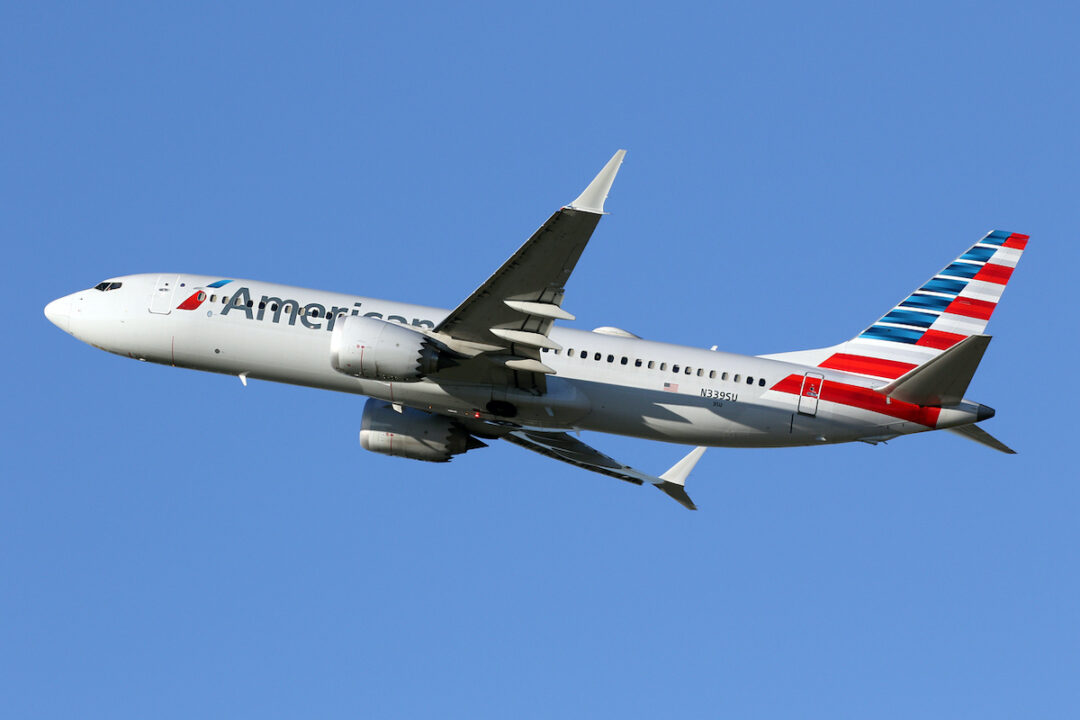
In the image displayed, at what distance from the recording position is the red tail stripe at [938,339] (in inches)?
1772

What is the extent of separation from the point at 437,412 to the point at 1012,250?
2047 centimetres

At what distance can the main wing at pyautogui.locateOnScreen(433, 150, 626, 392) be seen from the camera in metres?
35.6

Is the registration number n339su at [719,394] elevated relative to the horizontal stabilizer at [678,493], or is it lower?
elevated

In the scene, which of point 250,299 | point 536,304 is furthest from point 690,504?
point 250,299

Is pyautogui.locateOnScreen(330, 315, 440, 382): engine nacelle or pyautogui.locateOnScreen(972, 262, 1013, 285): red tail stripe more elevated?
pyautogui.locateOnScreen(972, 262, 1013, 285): red tail stripe

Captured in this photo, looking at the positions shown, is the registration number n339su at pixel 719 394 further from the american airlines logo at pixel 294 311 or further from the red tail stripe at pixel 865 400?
the american airlines logo at pixel 294 311

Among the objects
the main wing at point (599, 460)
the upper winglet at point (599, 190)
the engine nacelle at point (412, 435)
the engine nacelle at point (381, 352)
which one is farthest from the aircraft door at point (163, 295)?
the upper winglet at point (599, 190)

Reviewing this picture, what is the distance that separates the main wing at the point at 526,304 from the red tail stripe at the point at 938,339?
13299 millimetres

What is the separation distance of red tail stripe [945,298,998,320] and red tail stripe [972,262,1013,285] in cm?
79

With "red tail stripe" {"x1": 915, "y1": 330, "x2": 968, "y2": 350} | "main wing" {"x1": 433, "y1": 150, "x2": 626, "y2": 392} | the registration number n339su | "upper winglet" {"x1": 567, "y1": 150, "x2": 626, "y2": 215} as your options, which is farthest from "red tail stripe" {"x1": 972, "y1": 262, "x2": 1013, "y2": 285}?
"upper winglet" {"x1": 567, "y1": 150, "x2": 626, "y2": 215}

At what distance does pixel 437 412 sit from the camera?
44.9 metres

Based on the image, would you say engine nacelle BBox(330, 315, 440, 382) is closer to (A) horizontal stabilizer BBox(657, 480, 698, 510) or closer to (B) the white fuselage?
(B) the white fuselage

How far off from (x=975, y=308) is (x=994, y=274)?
140cm

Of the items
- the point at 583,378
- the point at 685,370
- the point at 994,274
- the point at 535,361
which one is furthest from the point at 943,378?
the point at 535,361
